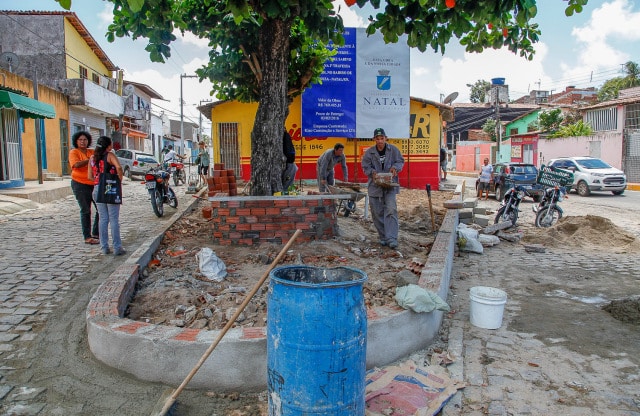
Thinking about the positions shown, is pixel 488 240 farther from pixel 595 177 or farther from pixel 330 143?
pixel 595 177

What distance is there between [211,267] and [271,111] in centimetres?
249

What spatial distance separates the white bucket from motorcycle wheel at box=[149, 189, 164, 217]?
22.6 ft

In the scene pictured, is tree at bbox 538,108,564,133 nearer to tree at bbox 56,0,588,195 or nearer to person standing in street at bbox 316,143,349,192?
person standing in street at bbox 316,143,349,192

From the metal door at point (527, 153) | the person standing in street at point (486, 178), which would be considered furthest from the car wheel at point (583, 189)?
the metal door at point (527, 153)

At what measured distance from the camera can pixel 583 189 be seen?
18359 millimetres

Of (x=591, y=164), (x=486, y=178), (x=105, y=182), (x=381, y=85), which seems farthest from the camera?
(x=591, y=164)

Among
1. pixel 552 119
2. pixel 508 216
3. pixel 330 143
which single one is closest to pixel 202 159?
pixel 330 143

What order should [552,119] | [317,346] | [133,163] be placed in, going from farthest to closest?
[552,119] → [133,163] → [317,346]

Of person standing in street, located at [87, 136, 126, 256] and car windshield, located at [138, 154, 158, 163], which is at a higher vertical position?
car windshield, located at [138, 154, 158, 163]

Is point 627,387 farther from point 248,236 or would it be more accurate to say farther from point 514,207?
point 514,207

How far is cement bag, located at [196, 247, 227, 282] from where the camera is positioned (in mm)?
4695

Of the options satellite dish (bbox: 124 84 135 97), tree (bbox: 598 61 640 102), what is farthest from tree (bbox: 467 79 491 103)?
satellite dish (bbox: 124 84 135 97)

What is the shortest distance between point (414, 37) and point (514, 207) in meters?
5.71

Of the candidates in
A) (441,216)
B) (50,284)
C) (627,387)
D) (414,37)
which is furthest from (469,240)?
(50,284)
